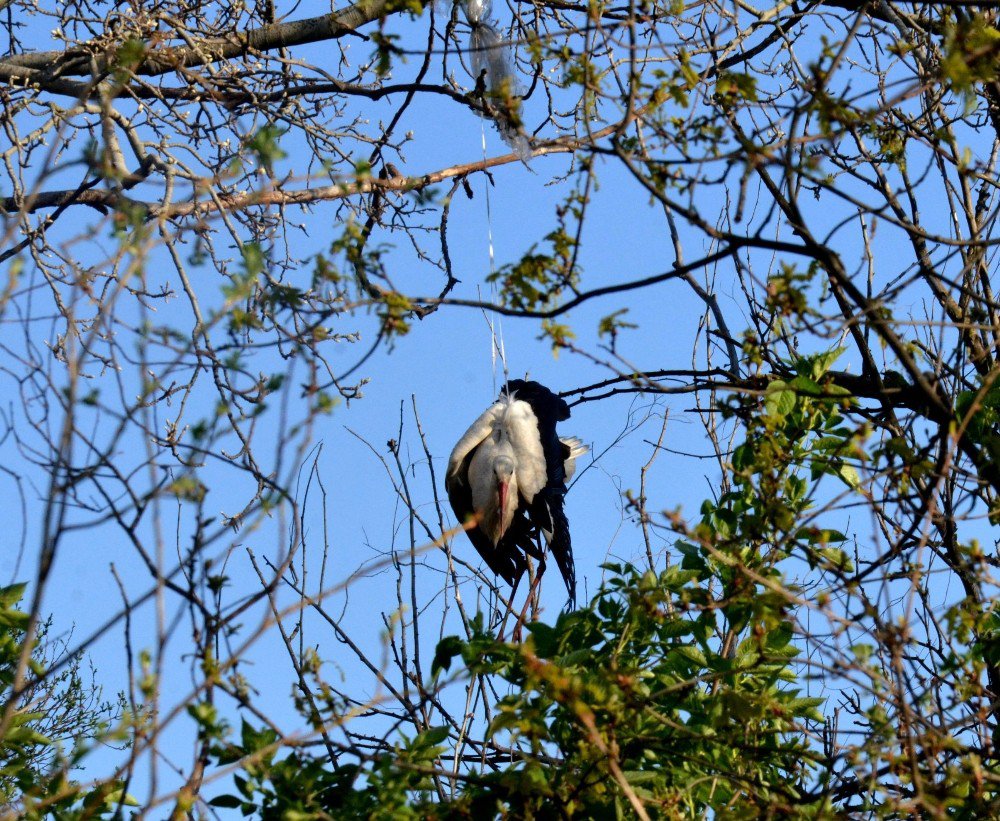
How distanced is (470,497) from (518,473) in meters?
0.50

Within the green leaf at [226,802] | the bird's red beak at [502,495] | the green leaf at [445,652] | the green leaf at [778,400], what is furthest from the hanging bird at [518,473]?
the green leaf at [226,802]

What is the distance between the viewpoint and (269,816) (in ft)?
9.23

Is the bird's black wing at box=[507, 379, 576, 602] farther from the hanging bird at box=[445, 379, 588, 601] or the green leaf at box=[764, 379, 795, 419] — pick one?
the green leaf at box=[764, 379, 795, 419]

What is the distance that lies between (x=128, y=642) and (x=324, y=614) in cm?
154

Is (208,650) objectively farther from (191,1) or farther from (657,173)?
(191,1)

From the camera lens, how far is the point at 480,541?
24.1 feet

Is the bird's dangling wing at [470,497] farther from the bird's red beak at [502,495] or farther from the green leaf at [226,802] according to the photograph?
the green leaf at [226,802]

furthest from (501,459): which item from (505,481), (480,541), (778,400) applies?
(778,400)

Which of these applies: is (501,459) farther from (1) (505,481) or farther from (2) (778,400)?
(2) (778,400)

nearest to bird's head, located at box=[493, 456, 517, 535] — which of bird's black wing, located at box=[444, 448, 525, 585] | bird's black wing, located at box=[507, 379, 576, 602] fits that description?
bird's black wing, located at box=[507, 379, 576, 602]

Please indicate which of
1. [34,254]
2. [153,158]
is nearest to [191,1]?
[153,158]

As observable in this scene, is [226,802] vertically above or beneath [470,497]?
beneath

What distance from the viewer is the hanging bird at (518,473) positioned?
6887 millimetres

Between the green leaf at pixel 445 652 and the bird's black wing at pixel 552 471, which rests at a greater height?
the bird's black wing at pixel 552 471
